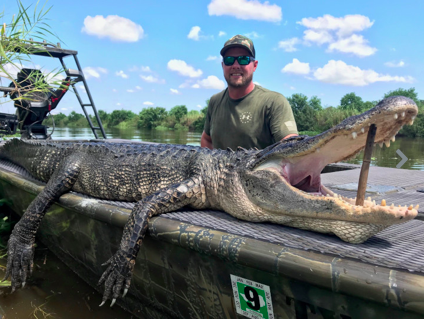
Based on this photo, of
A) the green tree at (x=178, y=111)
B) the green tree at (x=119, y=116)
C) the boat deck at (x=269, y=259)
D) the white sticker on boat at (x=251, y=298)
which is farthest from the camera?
the green tree at (x=119, y=116)

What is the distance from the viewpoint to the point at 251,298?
4.66 feet

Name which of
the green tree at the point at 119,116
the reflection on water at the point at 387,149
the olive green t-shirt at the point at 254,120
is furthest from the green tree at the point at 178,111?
the olive green t-shirt at the point at 254,120

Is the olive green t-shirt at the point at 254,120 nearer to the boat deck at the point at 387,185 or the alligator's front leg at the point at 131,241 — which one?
the boat deck at the point at 387,185

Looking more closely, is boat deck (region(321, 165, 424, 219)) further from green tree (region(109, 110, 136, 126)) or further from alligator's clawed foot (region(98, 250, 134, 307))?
green tree (region(109, 110, 136, 126))

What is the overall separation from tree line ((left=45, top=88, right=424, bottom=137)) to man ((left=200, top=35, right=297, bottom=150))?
4.04 metres

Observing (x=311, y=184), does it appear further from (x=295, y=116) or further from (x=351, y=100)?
(x=351, y=100)

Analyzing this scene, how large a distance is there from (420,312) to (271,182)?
0.87 meters

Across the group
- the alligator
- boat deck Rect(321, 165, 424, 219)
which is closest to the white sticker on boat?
the alligator

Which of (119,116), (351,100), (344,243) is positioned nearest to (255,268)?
(344,243)

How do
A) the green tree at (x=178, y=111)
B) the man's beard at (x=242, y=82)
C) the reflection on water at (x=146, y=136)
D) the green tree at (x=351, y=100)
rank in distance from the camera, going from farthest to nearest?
the green tree at (x=178, y=111)
the green tree at (x=351, y=100)
the reflection on water at (x=146, y=136)
the man's beard at (x=242, y=82)

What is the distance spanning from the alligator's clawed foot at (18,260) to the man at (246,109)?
219 cm

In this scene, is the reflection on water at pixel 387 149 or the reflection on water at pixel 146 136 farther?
the reflection on water at pixel 146 136

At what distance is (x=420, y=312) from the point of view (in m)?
0.98

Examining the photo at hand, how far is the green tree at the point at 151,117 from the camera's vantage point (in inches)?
2279
